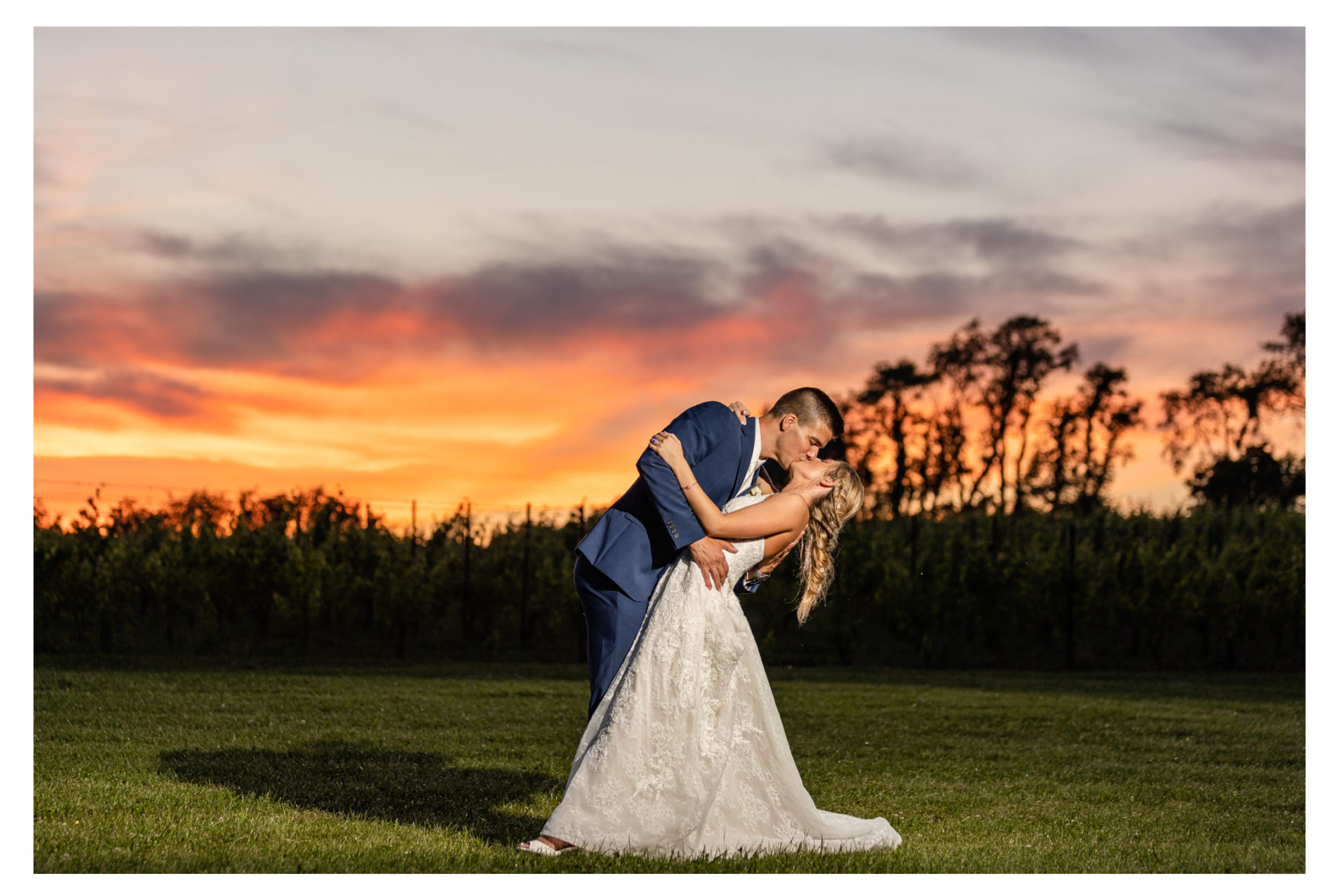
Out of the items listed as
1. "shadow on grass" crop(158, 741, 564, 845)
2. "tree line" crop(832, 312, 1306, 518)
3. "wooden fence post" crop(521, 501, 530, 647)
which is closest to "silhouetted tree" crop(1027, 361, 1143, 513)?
"tree line" crop(832, 312, 1306, 518)

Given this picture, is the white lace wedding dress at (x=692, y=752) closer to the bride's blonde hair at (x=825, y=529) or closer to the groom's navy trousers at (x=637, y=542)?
the groom's navy trousers at (x=637, y=542)

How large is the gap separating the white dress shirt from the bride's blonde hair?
307mm

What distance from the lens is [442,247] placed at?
14.4 meters

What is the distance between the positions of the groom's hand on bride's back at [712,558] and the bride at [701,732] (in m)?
0.04

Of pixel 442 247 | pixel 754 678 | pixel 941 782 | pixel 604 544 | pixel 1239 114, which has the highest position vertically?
pixel 1239 114

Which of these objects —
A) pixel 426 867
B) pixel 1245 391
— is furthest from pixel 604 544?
pixel 1245 391

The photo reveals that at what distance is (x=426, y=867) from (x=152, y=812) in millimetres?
1858

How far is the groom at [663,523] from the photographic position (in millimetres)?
4977

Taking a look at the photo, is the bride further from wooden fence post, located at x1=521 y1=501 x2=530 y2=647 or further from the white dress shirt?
wooden fence post, located at x1=521 y1=501 x2=530 y2=647

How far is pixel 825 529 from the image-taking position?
5.38 meters

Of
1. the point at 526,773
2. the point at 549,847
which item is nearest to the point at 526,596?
the point at 526,773

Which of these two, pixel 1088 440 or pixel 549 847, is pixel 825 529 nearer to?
pixel 549 847

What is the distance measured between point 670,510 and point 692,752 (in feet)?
3.27
